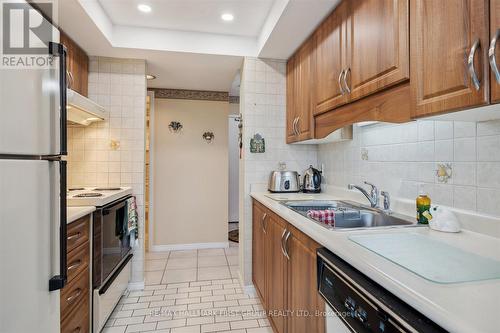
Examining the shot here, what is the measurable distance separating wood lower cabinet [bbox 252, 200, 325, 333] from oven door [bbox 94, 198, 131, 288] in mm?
1187

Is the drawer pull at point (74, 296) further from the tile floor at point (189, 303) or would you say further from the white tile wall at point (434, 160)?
the white tile wall at point (434, 160)

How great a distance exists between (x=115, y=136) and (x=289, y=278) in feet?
6.97

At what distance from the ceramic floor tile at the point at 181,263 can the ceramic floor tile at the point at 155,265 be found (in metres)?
0.07

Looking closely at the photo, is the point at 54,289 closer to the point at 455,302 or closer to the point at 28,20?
the point at 28,20

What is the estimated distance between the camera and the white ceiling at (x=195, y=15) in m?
2.04

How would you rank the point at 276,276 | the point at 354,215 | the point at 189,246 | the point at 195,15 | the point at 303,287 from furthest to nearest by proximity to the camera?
the point at 189,246, the point at 195,15, the point at 276,276, the point at 354,215, the point at 303,287

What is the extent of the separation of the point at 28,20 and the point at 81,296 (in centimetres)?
155

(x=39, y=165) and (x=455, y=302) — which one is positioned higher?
(x=39, y=165)

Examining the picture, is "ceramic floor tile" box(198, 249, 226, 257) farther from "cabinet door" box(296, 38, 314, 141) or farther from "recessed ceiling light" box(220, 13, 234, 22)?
"recessed ceiling light" box(220, 13, 234, 22)

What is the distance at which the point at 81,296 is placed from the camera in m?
1.68

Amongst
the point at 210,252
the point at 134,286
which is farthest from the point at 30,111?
the point at 210,252

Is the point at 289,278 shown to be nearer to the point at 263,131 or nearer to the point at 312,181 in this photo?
the point at 312,181

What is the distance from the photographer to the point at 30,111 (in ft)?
2.90

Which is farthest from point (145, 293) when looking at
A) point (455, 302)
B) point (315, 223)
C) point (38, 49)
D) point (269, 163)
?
point (455, 302)
